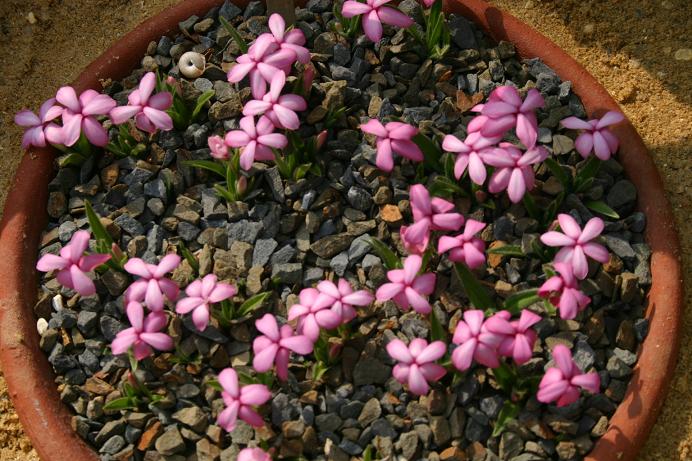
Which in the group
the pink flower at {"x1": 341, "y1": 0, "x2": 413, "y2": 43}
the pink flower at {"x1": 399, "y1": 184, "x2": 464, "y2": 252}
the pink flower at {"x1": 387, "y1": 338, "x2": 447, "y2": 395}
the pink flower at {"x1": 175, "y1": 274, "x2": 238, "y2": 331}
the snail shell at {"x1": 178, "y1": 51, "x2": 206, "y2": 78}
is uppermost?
the pink flower at {"x1": 341, "y1": 0, "x2": 413, "y2": 43}

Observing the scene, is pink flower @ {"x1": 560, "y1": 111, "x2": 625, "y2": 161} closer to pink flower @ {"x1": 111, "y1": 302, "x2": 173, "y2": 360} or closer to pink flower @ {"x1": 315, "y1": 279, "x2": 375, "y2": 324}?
pink flower @ {"x1": 315, "y1": 279, "x2": 375, "y2": 324}

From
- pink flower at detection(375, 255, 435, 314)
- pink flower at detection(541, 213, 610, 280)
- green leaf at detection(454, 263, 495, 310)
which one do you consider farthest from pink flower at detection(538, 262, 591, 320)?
pink flower at detection(375, 255, 435, 314)

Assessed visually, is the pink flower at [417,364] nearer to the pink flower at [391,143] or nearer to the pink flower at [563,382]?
the pink flower at [563,382]

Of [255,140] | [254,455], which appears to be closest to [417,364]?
[254,455]

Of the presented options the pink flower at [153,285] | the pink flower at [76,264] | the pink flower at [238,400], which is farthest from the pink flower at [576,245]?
the pink flower at [76,264]

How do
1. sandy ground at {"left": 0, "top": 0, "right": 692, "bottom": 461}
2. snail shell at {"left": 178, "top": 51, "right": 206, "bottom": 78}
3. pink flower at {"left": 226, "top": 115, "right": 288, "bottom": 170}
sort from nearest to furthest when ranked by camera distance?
pink flower at {"left": 226, "top": 115, "right": 288, "bottom": 170}
snail shell at {"left": 178, "top": 51, "right": 206, "bottom": 78}
sandy ground at {"left": 0, "top": 0, "right": 692, "bottom": 461}

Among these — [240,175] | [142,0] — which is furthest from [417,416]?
[142,0]
